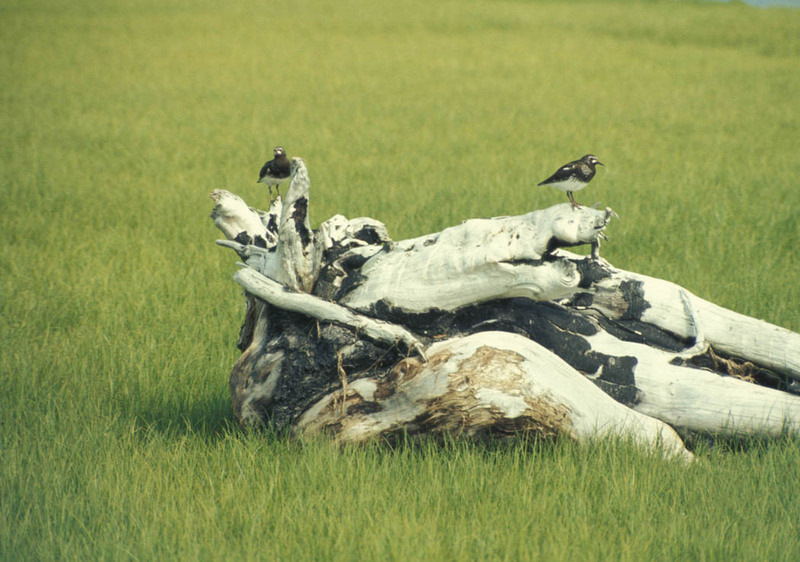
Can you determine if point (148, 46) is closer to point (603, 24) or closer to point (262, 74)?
point (262, 74)

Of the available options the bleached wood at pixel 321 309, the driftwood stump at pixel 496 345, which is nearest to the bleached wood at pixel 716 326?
the driftwood stump at pixel 496 345

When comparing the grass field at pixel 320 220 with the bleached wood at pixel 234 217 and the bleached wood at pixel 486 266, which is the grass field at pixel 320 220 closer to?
the bleached wood at pixel 486 266

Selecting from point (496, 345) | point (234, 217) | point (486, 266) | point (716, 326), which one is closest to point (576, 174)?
point (486, 266)

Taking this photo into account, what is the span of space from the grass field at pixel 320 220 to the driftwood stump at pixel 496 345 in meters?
0.16

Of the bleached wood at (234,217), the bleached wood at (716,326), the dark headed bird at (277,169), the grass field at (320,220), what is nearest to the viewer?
the grass field at (320,220)

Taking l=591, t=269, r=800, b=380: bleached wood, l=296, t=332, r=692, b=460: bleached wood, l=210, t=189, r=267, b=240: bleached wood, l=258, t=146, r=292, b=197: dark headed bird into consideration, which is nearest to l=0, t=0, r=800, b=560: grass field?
l=296, t=332, r=692, b=460: bleached wood

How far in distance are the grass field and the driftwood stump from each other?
0.51 ft

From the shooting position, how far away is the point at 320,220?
7434mm

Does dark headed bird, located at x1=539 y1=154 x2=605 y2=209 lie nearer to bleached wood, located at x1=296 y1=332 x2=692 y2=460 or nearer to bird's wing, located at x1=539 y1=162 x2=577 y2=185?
bird's wing, located at x1=539 y1=162 x2=577 y2=185

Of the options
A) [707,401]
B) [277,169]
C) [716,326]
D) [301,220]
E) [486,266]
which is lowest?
[707,401]

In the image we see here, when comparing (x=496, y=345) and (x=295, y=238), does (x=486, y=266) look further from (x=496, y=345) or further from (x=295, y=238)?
(x=295, y=238)

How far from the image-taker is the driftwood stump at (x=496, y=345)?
10.2 ft

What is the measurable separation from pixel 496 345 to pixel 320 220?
15.0 ft

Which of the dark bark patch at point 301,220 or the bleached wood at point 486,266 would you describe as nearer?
the bleached wood at point 486,266
